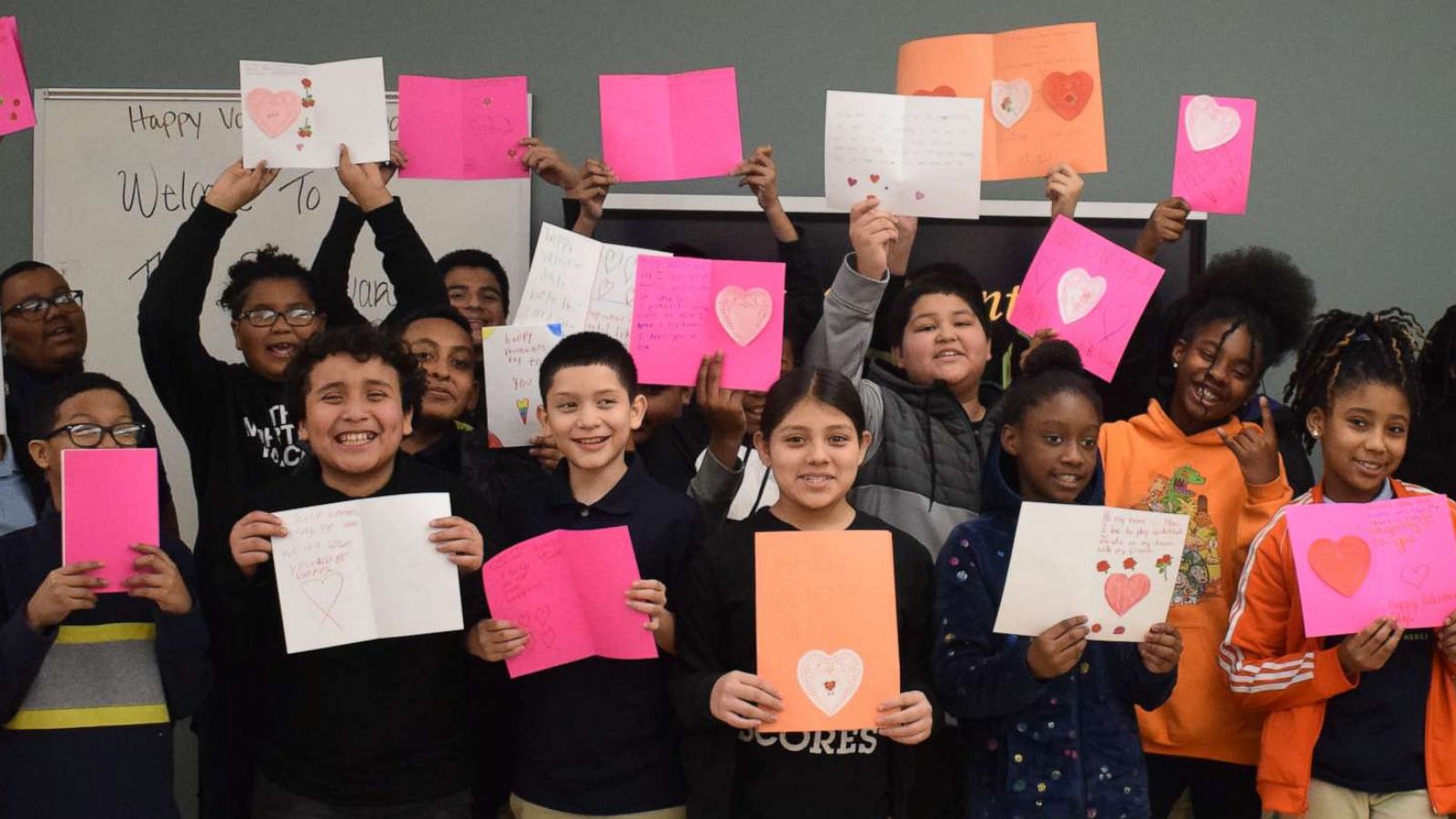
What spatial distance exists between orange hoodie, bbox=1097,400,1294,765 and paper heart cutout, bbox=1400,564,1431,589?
0.30 metres

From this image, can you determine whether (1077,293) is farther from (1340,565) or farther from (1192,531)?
(1340,565)

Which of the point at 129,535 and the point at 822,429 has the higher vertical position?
the point at 822,429

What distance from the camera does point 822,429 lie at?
2.49m

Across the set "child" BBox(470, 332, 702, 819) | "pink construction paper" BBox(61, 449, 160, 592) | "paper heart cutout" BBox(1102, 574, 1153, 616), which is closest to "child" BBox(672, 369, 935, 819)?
"child" BBox(470, 332, 702, 819)

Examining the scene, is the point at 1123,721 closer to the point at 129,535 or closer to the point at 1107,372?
the point at 1107,372

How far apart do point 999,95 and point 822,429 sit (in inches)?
47.9

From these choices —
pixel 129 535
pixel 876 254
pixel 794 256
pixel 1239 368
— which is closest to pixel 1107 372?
pixel 1239 368

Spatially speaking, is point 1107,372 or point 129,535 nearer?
point 129,535

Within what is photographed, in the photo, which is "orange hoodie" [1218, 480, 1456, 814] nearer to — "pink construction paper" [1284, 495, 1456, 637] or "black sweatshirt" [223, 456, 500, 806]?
"pink construction paper" [1284, 495, 1456, 637]

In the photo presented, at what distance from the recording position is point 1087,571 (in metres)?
2.37

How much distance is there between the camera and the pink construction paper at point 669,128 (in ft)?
10.5

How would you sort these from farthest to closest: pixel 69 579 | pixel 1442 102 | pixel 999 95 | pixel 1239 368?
pixel 1442 102 < pixel 999 95 < pixel 1239 368 < pixel 69 579

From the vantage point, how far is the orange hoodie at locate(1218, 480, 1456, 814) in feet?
8.07

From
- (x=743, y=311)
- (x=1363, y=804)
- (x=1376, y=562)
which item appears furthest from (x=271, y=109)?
(x=1363, y=804)
